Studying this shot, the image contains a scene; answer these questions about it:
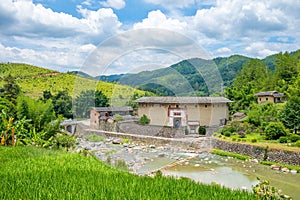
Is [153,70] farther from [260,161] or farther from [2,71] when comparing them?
[2,71]

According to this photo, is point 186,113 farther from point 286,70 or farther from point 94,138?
point 286,70

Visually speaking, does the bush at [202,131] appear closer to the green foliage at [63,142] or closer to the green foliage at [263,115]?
the green foliage at [263,115]

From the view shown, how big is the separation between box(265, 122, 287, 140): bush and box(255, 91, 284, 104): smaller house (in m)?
8.51

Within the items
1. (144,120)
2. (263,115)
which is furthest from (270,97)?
(144,120)

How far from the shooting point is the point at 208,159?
11.5m

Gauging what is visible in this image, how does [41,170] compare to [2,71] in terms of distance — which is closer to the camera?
[41,170]

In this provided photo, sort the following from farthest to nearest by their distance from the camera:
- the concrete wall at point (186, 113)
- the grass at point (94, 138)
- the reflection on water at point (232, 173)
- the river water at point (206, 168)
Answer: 1. the concrete wall at point (186, 113)
2. the grass at point (94, 138)
3. the river water at point (206, 168)
4. the reflection on water at point (232, 173)

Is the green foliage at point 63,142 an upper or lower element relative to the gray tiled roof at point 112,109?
lower

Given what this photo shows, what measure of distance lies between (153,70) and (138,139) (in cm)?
654

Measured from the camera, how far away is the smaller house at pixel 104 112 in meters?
12.3

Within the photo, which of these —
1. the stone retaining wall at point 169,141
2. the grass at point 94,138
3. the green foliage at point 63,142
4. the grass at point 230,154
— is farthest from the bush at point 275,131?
the green foliage at point 63,142

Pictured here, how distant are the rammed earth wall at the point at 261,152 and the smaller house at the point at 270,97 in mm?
8822

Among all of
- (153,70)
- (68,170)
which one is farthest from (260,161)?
(68,170)

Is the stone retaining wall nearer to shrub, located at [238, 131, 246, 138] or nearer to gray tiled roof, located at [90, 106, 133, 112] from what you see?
shrub, located at [238, 131, 246, 138]
